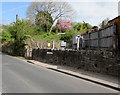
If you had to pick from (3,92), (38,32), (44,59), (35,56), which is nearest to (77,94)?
(3,92)

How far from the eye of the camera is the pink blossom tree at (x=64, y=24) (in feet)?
202

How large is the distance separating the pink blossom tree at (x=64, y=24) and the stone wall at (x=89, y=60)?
37.5 m

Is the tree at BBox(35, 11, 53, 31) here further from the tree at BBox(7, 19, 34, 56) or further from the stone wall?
the stone wall

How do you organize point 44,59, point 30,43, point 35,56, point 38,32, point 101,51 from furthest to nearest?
point 38,32, point 30,43, point 35,56, point 44,59, point 101,51

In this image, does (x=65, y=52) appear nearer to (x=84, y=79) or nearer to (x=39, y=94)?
(x=84, y=79)

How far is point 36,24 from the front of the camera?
60.8 meters

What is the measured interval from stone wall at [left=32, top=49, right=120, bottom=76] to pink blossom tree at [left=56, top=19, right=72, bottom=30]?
3753 cm

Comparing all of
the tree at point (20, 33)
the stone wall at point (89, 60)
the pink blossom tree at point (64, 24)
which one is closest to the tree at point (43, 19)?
the pink blossom tree at point (64, 24)

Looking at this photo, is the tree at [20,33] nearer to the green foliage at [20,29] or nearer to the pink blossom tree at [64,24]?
the green foliage at [20,29]

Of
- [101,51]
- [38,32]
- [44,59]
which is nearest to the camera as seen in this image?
[101,51]

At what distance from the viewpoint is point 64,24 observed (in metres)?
61.3

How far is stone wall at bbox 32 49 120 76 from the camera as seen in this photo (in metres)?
12.4

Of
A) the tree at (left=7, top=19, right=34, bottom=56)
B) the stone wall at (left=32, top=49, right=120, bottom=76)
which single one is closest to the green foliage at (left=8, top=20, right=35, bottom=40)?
the tree at (left=7, top=19, right=34, bottom=56)

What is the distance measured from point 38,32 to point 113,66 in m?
47.9
